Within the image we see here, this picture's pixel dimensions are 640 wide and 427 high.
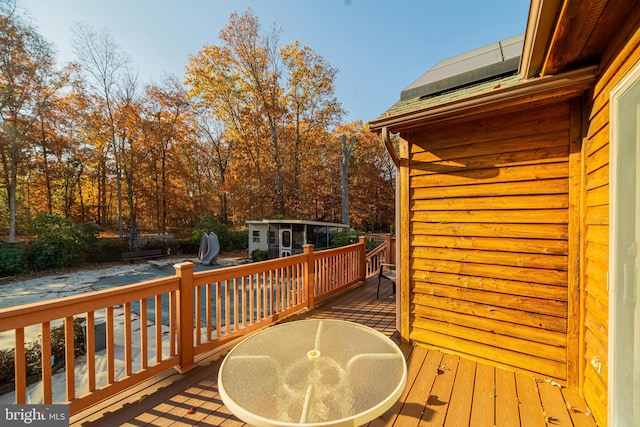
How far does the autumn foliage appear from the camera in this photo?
471 inches

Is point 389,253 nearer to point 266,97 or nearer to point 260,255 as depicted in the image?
point 260,255

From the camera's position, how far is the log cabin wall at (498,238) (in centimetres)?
206

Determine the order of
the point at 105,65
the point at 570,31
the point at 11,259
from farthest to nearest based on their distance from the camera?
the point at 105,65 < the point at 11,259 < the point at 570,31

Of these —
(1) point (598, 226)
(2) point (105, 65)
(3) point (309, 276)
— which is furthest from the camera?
(2) point (105, 65)

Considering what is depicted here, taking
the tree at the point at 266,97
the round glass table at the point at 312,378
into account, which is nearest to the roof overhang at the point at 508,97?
the round glass table at the point at 312,378

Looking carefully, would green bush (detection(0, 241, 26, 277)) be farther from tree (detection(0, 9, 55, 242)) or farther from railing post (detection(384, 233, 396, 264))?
railing post (detection(384, 233, 396, 264))

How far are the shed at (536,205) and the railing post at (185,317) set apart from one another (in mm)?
2182

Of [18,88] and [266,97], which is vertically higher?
[266,97]

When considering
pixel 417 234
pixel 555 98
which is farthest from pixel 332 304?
pixel 555 98

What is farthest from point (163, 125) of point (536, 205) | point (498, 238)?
point (536, 205)

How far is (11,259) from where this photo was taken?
9.26 meters

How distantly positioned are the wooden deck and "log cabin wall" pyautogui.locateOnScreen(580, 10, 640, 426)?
263mm

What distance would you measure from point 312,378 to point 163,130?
18.7 m

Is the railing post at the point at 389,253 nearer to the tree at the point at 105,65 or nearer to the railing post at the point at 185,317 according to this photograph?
the railing post at the point at 185,317
